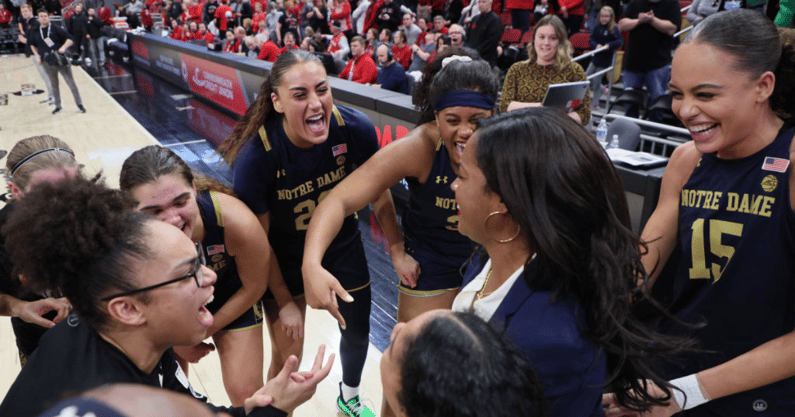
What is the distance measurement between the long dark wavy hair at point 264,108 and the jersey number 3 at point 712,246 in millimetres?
1655

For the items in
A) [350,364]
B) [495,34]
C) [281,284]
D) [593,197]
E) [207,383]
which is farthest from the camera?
[495,34]

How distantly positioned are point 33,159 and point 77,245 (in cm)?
109

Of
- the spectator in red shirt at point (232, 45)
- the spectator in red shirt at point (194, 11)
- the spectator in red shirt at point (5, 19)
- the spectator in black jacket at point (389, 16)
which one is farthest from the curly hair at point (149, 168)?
the spectator in red shirt at point (5, 19)

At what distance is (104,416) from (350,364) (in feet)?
7.20

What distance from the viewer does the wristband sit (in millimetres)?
1401

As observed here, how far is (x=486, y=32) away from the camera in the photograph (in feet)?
25.2

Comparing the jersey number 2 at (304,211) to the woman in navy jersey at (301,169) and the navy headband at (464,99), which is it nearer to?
the woman in navy jersey at (301,169)

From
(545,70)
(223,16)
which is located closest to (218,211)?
(545,70)

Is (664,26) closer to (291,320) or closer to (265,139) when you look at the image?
(265,139)

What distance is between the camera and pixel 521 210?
1115 mm

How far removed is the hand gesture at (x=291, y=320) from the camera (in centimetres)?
240

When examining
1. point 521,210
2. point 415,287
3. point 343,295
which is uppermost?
point 521,210

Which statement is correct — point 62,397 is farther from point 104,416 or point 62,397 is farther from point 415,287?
point 415,287

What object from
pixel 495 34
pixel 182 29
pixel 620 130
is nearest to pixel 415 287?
pixel 620 130
